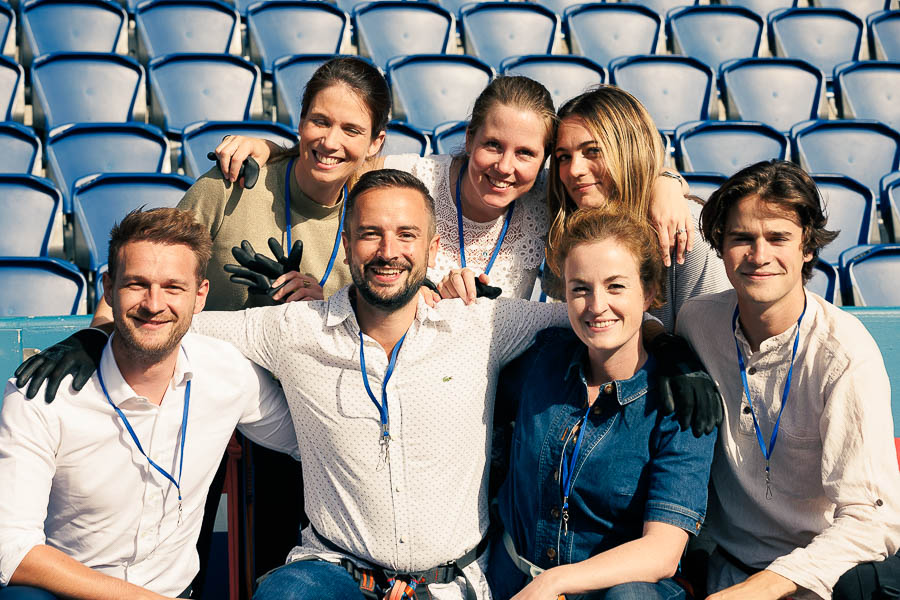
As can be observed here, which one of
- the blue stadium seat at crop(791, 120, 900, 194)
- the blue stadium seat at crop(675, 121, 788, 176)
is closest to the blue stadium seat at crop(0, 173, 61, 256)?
the blue stadium seat at crop(675, 121, 788, 176)

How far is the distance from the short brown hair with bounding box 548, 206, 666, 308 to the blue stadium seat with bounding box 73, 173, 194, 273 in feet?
7.29

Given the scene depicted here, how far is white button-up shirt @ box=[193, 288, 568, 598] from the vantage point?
6.70 ft

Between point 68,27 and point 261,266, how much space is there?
3.44 metres

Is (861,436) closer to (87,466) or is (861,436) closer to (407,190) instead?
(407,190)

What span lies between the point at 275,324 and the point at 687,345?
1059 mm

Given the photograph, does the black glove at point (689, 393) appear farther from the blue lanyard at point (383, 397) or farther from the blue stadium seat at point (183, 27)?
the blue stadium seat at point (183, 27)

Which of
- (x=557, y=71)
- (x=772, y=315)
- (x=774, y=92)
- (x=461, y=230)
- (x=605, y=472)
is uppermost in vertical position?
(x=557, y=71)

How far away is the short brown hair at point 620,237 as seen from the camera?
79.1 inches

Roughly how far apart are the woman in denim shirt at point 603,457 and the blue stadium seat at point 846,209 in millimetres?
2593

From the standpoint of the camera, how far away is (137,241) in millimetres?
→ 1943

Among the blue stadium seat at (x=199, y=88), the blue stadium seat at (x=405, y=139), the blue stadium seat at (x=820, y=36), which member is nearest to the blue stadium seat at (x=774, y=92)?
the blue stadium seat at (x=820, y=36)

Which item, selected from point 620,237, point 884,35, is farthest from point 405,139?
point 884,35

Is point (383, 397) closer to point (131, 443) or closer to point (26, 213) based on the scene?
point (131, 443)

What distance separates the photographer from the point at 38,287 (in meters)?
3.16
